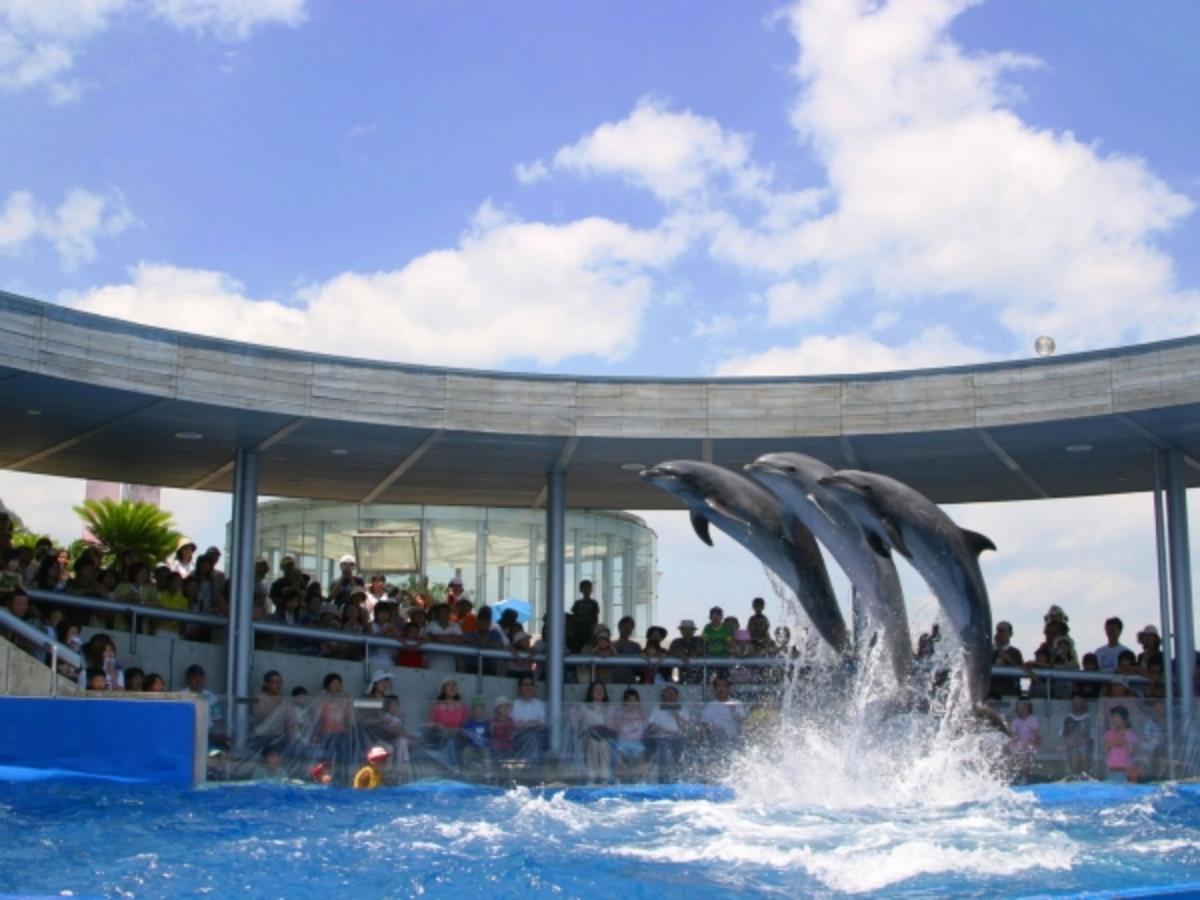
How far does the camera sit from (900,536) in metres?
11.9

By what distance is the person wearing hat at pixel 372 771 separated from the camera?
1344 centimetres

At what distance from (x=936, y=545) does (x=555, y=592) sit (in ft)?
20.9

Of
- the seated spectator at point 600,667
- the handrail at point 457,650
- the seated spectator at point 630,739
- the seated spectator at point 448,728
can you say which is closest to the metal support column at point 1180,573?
the handrail at point 457,650

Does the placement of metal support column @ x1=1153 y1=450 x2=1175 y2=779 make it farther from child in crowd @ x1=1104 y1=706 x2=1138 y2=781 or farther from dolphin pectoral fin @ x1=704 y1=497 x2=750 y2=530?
dolphin pectoral fin @ x1=704 y1=497 x2=750 y2=530

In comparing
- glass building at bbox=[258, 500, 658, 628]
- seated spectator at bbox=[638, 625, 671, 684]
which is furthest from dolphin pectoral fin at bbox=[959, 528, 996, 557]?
glass building at bbox=[258, 500, 658, 628]

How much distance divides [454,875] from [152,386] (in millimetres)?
6833

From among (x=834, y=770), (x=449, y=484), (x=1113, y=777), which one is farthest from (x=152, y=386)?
(x=1113, y=777)

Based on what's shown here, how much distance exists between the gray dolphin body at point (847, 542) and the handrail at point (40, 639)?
620 cm

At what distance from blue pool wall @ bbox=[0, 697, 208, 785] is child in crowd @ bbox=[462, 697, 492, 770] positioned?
245 centimetres

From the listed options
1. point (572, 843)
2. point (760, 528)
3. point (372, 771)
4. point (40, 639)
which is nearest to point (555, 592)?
point (372, 771)

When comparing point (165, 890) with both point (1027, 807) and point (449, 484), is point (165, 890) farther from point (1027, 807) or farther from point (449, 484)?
point (449, 484)

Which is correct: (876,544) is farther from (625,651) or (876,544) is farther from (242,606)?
(242,606)

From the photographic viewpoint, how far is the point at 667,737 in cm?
1421

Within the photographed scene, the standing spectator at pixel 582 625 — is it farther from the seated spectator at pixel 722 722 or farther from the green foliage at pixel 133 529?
the green foliage at pixel 133 529
